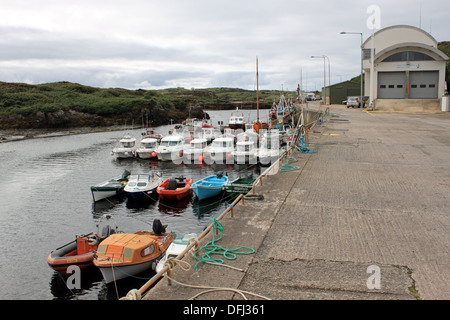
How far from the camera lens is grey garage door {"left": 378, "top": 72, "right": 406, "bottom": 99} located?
1954 inches

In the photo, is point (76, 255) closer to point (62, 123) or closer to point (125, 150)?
point (125, 150)

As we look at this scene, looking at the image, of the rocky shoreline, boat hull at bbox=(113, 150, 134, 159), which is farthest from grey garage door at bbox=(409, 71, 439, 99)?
the rocky shoreline

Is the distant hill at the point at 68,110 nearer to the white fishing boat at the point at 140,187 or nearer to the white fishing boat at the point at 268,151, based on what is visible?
the white fishing boat at the point at 268,151

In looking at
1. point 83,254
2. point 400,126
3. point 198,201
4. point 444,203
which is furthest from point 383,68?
point 83,254

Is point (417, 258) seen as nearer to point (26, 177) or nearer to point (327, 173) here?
point (327, 173)

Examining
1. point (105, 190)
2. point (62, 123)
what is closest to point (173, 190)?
point (105, 190)

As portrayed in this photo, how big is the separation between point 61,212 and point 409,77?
46850 millimetres

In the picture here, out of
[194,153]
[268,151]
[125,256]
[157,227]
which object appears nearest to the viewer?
[125,256]

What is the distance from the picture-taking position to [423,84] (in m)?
48.8

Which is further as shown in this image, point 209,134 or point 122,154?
point 209,134

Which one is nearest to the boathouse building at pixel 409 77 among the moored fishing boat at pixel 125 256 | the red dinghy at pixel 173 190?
the red dinghy at pixel 173 190

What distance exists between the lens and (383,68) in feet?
161

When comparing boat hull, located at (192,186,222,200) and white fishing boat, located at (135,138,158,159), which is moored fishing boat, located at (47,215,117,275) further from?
white fishing boat, located at (135,138,158,159)
